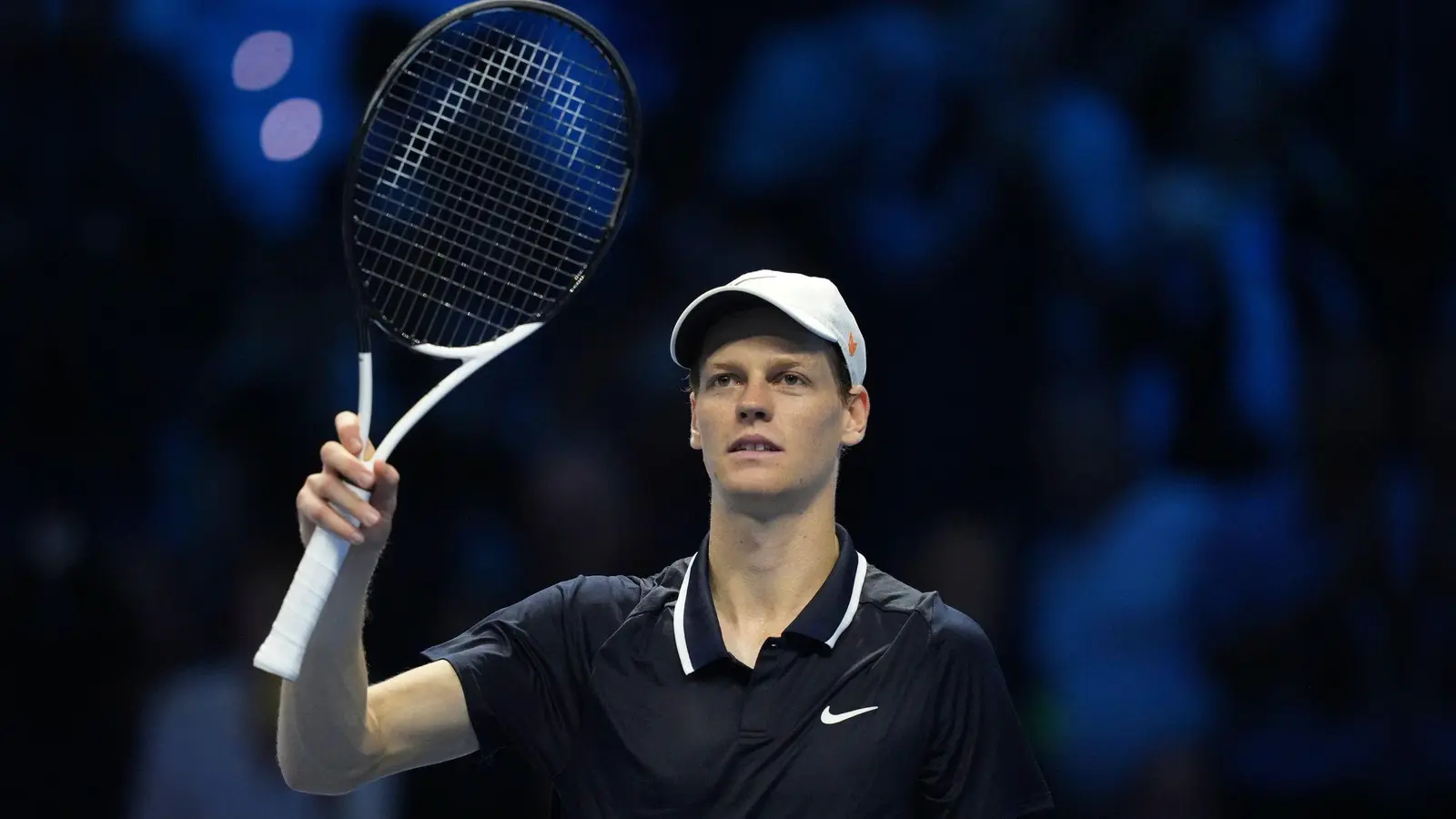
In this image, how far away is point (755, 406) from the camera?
226 cm

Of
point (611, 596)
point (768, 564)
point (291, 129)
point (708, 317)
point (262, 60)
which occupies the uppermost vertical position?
point (262, 60)

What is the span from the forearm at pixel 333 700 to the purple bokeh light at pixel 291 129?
2.26 meters

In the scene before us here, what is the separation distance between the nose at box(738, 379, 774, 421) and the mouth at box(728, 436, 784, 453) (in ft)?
0.10

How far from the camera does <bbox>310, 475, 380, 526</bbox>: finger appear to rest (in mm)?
1964

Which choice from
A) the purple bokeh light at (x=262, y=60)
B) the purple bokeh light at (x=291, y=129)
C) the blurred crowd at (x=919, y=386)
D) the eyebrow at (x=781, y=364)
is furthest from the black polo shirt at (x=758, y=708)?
the purple bokeh light at (x=262, y=60)

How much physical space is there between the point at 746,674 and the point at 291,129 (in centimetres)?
242

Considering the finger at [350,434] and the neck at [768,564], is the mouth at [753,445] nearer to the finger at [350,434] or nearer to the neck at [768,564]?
the neck at [768,564]

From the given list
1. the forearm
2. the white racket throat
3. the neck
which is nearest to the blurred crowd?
the neck

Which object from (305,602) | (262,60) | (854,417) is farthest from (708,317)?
(262,60)

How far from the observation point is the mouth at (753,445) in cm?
226

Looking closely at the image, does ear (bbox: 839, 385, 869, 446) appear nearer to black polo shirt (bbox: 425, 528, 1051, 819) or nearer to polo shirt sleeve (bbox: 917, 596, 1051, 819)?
black polo shirt (bbox: 425, 528, 1051, 819)

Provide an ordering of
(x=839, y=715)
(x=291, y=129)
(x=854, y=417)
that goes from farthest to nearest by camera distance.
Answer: (x=291, y=129) < (x=854, y=417) < (x=839, y=715)

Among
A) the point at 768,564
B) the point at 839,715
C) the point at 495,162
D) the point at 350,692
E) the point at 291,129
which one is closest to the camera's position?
the point at 350,692

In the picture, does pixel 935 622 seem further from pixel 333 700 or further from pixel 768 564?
pixel 333 700
